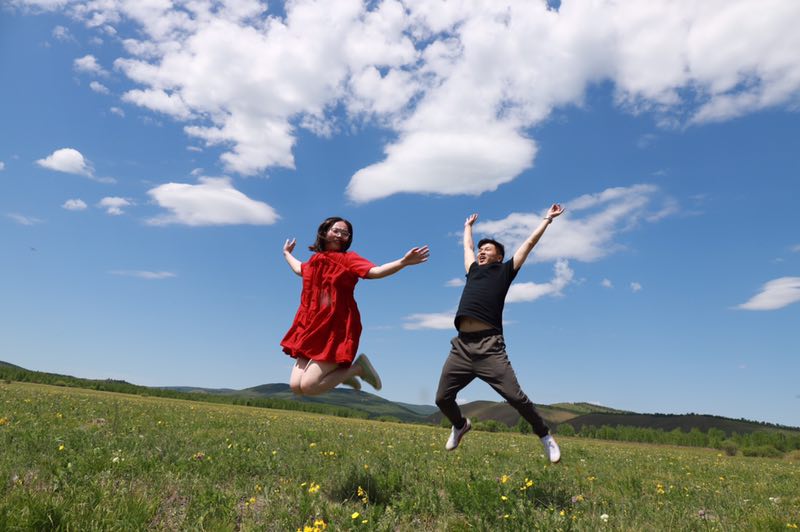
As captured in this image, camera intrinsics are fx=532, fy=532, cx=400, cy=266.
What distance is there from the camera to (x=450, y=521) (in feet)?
15.3

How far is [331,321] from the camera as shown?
647 centimetres

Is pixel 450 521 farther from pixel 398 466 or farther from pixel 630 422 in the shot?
pixel 630 422

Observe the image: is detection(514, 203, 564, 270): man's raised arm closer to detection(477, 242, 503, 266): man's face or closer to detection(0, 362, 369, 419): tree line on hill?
detection(477, 242, 503, 266): man's face

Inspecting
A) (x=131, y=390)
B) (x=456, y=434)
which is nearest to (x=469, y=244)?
(x=456, y=434)

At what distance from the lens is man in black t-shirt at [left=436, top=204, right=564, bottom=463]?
21.7 feet

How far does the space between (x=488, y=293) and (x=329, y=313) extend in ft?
6.88

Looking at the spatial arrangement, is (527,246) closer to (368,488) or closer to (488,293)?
(488,293)

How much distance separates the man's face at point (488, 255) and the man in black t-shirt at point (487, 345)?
0.05 ft

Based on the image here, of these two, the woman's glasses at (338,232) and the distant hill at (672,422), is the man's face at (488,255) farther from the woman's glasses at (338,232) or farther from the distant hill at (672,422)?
the distant hill at (672,422)

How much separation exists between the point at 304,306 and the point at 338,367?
0.93 meters

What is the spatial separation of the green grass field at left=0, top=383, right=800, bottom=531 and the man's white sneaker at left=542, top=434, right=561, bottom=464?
34 cm

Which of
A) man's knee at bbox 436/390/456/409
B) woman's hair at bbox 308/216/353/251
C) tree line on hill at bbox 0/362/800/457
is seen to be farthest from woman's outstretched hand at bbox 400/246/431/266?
tree line on hill at bbox 0/362/800/457

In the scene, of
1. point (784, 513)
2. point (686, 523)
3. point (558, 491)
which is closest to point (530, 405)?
point (558, 491)

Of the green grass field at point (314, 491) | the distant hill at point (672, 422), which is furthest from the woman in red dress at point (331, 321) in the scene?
the distant hill at point (672, 422)
